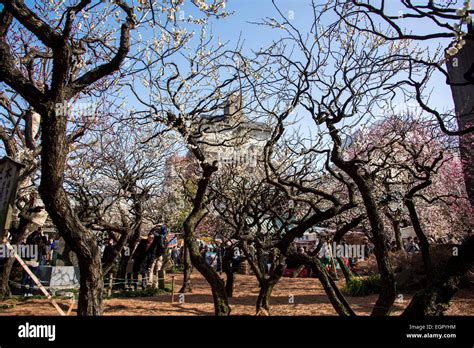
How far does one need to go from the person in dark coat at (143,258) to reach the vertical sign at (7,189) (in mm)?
9038

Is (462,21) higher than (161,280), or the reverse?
(462,21)

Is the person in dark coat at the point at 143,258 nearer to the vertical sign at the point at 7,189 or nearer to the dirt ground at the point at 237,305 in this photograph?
the dirt ground at the point at 237,305

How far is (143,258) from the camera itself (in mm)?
13219

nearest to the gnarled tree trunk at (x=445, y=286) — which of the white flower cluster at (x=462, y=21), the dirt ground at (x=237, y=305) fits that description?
the white flower cluster at (x=462, y=21)

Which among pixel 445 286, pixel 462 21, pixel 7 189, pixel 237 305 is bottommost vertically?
pixel 237 305

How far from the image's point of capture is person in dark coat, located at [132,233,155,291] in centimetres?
1318

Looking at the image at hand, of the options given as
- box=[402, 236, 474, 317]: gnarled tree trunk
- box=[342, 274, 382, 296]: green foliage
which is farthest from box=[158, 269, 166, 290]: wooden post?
box=[402, 236, 474, 317]: gnarled tree trunk

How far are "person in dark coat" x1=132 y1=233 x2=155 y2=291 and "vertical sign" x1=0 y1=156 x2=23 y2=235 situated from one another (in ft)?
29.7

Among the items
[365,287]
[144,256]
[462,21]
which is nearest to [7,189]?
[462,21]

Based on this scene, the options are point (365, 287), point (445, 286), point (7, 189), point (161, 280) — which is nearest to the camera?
point (445, 286)

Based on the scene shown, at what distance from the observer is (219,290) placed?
7.48 meters

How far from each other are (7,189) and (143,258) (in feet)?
30.9

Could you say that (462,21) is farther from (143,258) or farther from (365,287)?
(143,258)
